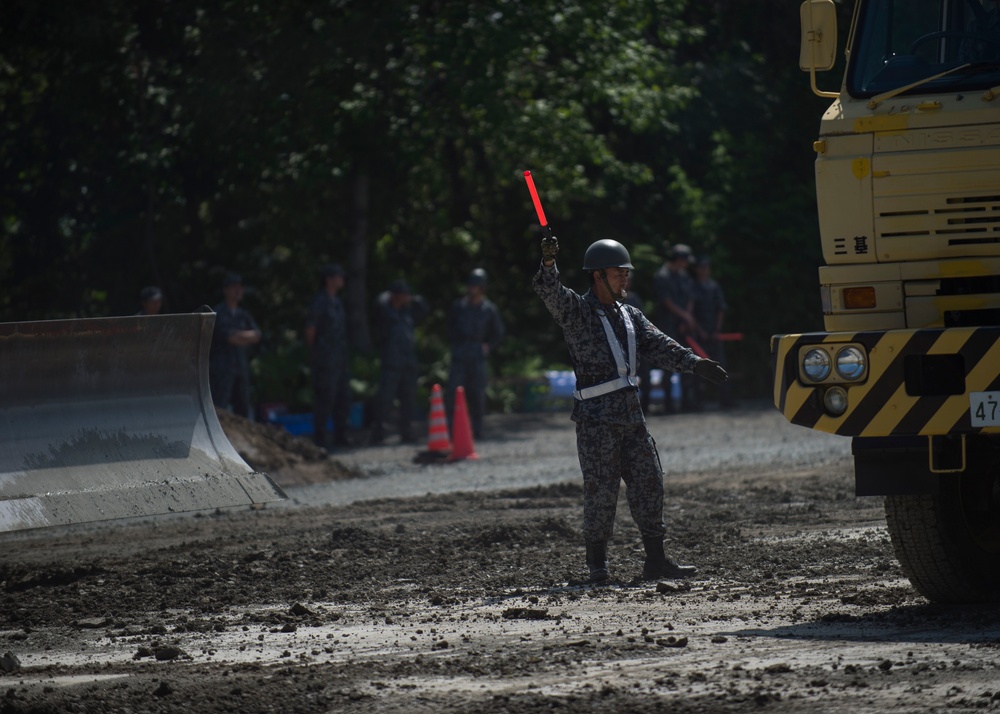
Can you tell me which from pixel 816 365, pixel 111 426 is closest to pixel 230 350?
pixel 111 426

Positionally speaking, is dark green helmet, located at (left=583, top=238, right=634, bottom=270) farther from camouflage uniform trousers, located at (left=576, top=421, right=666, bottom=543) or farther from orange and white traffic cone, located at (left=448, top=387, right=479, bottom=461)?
orange and white traffic cone, located at (left=448, top=387, right=479, bottom=461)

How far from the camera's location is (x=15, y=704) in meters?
5.88

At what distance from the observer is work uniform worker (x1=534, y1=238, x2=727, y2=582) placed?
8.82m

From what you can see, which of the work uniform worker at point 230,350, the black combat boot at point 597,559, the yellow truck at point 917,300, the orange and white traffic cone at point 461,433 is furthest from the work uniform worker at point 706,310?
the yellow truck at point 917,300

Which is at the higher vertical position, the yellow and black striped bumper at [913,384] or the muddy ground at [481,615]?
the yellow and black striped bumper at [913,384]

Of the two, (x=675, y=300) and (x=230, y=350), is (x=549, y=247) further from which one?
(x=675, y=300)

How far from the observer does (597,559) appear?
8.85 metres

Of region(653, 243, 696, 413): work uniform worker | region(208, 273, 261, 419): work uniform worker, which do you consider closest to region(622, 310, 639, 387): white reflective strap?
region(208, 273, 261, 419): work uniform worker

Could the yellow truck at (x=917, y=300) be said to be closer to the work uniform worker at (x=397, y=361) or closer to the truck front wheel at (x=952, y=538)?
the truck front wheel at (x=952, y=538)

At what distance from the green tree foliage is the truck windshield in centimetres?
1380

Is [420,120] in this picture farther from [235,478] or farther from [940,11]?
[940,11]

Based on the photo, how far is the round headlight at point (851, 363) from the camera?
6.64 m

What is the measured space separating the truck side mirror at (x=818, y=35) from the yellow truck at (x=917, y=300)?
216 millimetres

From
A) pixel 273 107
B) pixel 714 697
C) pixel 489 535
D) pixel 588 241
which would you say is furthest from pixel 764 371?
pixel 714 697
